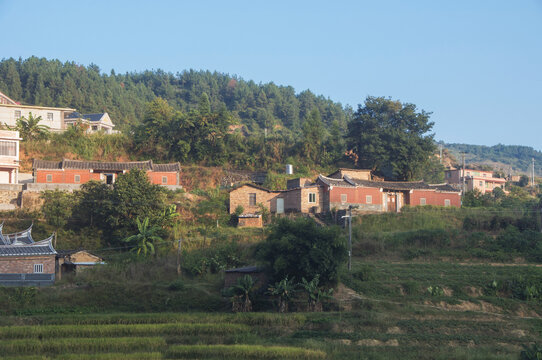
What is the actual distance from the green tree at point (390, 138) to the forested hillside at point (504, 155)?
88534 millimetres

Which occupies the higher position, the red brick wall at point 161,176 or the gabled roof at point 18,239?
the red brick wall at point 161,176

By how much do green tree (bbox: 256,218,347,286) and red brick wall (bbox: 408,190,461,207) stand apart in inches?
655

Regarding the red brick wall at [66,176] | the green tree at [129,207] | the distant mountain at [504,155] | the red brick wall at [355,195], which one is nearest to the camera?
the green tree at [129,207]

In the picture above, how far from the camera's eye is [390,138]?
150ft

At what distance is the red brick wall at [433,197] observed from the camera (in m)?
40.2

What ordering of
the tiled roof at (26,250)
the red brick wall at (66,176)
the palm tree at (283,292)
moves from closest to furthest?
the palm tree at (283,292)
the tiled roof at (26,250)
the red brick wall at (66,176)

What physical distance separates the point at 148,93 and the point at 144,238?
66487 millimetres

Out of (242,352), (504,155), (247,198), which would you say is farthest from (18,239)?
(504,155)

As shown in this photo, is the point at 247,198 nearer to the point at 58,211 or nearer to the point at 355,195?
the point at 355,195

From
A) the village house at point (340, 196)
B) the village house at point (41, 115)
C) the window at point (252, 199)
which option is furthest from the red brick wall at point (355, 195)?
the village house at point (41, 115)

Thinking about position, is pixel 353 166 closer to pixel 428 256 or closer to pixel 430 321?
pixel 428 256

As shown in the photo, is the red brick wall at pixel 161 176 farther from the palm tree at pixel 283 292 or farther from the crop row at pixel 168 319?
the palm tree at pixel 283 292

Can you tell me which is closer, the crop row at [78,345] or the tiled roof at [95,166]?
the crop row at [78,345]

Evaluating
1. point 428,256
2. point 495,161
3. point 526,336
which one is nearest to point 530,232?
point 428,256
